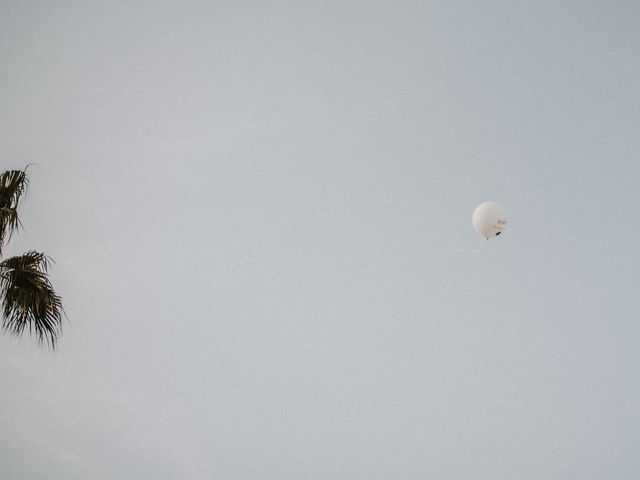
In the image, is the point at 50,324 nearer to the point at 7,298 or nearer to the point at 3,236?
the point at 7,298

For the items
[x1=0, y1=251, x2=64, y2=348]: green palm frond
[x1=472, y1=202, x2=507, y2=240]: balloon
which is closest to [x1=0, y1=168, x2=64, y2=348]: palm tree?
[x1=0, y1=251, x2=64, y2=348]: green palm frond

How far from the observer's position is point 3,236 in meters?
11.6

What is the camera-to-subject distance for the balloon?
65.1 feet

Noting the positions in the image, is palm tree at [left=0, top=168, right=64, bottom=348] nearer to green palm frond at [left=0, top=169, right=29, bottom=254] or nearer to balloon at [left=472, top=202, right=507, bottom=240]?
green palm frond at [left=0, top=169, right=29, bottom=254]

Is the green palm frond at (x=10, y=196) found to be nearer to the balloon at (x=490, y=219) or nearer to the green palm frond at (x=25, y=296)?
the green palm frond at (x=25, y=296)

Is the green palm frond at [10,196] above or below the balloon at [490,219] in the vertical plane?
below

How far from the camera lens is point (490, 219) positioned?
19.9 meters

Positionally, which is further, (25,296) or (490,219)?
(490,219)

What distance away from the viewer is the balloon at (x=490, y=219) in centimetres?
1984

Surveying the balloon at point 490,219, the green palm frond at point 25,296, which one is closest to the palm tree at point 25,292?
the green palm frond at point 25,296

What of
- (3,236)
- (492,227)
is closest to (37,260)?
(3,236)

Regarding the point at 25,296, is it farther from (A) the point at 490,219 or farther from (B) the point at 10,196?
(A) the point at 490,219

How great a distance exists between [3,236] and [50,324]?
2.15 meters

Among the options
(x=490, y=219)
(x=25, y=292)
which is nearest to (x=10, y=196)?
(x=25, y=292)
